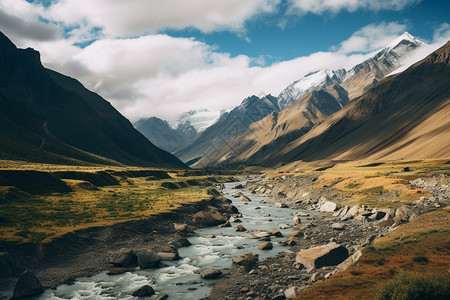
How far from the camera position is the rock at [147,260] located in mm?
32688

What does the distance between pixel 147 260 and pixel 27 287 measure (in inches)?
464

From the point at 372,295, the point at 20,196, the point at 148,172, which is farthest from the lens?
the point at 148,172

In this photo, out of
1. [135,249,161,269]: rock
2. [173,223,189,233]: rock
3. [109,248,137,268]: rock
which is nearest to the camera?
[135,249,161,269]: rock

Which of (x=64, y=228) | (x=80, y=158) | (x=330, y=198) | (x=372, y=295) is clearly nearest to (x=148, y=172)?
(x=80, y=158)

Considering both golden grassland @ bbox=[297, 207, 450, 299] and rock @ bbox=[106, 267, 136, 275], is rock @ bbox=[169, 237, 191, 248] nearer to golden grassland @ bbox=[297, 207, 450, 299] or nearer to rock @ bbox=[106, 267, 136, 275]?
rock @ bbox=[106, 267, 136, 275]

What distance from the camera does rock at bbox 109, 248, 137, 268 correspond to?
3297 cm

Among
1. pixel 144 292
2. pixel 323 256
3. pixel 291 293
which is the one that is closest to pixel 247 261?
pixel 323 256

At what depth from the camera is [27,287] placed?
2534 centimetres

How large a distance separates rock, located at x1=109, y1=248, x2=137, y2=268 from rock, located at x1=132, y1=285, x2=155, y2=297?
7.71 meters

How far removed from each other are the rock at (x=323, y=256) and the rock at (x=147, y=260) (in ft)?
55.8

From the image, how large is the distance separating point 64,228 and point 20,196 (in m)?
27.1

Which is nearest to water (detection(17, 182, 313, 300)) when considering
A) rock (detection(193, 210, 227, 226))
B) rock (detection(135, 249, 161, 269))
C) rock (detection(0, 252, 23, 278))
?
rock (detection(135, 249, 161, 269))

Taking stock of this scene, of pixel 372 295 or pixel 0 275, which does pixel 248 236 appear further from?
pixel 0 275

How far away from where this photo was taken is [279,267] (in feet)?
103
